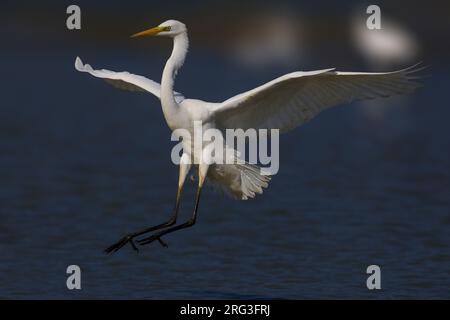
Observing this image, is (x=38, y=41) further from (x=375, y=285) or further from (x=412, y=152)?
(x=375, y=285)

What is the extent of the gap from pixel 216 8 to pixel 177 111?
17.4m

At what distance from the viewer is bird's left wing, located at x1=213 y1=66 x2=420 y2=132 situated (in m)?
9.63

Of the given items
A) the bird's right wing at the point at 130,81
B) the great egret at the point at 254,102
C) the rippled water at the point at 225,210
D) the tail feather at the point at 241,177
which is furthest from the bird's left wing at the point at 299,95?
the rippled water at the point at 225,210

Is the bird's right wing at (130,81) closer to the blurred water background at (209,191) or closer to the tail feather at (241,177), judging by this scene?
the tail feather at (241,177)

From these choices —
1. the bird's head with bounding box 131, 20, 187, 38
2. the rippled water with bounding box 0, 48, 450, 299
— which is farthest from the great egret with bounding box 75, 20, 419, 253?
the rippled water with bounding box 0, 48, 450, 299

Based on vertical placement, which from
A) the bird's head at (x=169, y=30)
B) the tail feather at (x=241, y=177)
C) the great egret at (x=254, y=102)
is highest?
the bird's head at (x=169, y=30)

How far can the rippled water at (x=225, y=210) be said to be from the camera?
11.1 m

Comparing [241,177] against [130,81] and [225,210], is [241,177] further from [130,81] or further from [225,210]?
[225,210]

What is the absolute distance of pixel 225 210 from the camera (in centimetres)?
1448

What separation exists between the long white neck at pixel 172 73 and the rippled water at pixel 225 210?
65.4 inches

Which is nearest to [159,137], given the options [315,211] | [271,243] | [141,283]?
[315,211]

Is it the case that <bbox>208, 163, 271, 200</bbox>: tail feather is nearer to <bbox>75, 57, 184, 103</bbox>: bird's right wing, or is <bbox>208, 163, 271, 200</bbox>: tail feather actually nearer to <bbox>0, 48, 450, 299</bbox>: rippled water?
<bbox>75, 57, 184, 103</bbox>: bird's right wing

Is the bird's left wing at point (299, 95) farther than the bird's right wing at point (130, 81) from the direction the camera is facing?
No

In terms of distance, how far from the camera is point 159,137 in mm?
19781
